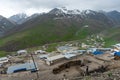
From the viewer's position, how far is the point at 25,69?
63469 millimetres

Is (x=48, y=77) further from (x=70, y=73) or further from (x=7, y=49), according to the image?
(x=7, y=49)

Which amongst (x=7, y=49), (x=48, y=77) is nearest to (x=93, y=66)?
(x=48, y=77)

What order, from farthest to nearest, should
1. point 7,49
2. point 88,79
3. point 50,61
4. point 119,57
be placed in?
point 7,49 < point 50,61 < point 119,57 < point 88,79

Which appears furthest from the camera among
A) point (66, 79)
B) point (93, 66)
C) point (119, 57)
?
point (119, 57)

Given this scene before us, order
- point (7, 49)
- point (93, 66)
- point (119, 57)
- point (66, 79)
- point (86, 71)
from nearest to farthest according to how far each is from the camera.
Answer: point (66, 79) < point (86, 71) < point (93, 66) < point (119, 57) < point (7, 49)

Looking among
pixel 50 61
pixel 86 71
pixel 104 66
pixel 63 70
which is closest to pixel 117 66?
pixel 104 66

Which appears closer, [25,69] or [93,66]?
[93,66]

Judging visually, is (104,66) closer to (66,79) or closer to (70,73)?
(70,73)

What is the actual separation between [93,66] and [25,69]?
62.2 feet

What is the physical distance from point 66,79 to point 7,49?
158 m

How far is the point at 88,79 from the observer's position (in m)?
37.2

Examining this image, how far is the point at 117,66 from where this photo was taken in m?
48.8

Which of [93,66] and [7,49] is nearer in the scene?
[93,66]

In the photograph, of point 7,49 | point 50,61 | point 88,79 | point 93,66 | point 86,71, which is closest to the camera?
point 88,79
